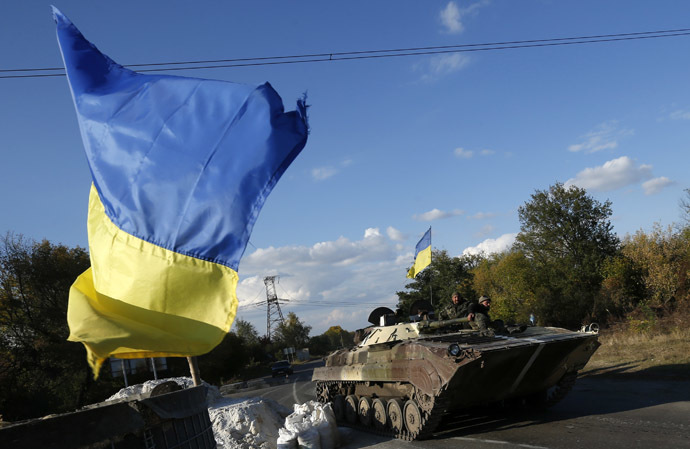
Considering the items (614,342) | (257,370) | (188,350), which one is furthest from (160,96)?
(257,370)

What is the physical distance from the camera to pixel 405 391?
9375 mm

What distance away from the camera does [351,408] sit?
1133cm

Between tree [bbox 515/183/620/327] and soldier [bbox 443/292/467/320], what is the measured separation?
24.8m

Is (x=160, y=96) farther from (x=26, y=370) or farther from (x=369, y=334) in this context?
(x=26, y=370)

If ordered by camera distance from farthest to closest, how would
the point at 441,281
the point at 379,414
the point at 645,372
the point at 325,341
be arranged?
1. the point at 325,341
2. the point at 441,281
3. the point at 645,372
4. the point at 379,414

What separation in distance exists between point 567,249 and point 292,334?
55.8m

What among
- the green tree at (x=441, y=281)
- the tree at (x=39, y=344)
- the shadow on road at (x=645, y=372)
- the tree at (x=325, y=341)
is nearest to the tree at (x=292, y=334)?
the tree at (x=325, y=341)

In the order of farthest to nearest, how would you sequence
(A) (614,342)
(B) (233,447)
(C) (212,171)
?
(A) (614,342) → (B) (233,447) → (C) (212,171)

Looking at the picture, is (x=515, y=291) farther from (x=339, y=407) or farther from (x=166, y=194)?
(x=166, y=194)

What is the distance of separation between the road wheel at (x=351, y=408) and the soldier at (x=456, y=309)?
98.0 inches

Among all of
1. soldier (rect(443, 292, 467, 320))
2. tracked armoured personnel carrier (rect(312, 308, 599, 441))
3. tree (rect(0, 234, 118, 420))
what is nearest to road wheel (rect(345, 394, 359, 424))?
tracked armoured personnel carrier (rect(312, 308, 599, 441))

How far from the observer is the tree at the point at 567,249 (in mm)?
34844

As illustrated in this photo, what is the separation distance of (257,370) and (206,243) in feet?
165

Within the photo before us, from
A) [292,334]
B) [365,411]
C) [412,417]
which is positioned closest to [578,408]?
[412,417]
